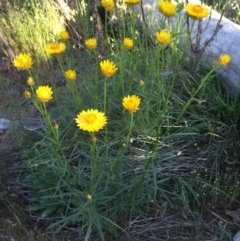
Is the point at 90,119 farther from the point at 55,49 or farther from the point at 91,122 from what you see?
the point at 55,49

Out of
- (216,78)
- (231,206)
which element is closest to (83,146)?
(231,206)

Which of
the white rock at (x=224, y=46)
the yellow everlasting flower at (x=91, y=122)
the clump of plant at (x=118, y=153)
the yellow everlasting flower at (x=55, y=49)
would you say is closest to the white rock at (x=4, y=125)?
the clump of plant at (x=118, y=153)

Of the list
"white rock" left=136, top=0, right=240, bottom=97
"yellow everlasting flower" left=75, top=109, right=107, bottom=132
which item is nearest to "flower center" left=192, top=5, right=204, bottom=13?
"yellow everlasting flower" left=75, top=109, right=107, bottom=132

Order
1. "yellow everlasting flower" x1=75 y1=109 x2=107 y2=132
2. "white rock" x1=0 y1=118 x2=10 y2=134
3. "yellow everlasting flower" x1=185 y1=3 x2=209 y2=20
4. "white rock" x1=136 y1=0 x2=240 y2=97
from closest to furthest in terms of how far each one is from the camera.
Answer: "yellow everlasting flower" x1=75 y1=109 x2=107 y2=132, "yellow everlasting flower" x1=185 y1=3 x2=209 y2=20, "white rock" x1=136 y1=0 x2=240 y2=97, "white rock" x1=0 y1=118 x2=10 y2=134

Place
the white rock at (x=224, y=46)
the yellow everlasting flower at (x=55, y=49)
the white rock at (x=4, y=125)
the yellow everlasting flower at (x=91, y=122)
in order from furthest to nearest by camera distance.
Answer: the white rock at (x=4, y=125) < the white rock at (x=224, y=46) < the yellow everlasting flower at (x=55, y=49) < the yellow everlasting flower at (x=91, y=122)

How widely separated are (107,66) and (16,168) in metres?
1.10

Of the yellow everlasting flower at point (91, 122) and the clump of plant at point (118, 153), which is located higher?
the yellow everlasting flower at point (91, 122)

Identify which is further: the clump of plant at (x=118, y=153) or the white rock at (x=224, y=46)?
the white rock at (x=224, y=46)

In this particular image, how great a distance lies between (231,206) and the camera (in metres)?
2.80

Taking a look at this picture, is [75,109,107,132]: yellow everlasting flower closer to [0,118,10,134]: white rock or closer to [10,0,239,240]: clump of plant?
[10,0,239,240]: clump of plant

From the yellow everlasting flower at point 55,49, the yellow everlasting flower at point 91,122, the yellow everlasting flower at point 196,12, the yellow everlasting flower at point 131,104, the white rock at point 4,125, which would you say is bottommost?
the white rock at point 4,125

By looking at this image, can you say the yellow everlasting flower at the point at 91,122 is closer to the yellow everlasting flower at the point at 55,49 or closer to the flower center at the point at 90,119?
the flower center at the point at 90,119

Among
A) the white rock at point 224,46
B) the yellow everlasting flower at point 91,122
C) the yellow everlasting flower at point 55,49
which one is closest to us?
the yellow everlasting flower at point 91,122

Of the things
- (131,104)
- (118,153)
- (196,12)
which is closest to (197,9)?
(196,12)
